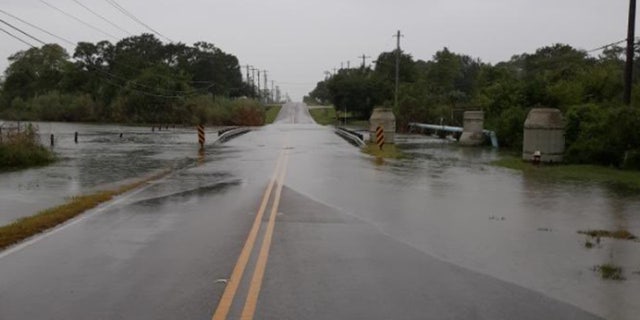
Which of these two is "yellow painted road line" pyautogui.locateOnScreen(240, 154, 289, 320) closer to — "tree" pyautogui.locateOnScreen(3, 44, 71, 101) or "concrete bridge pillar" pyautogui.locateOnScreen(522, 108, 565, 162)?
"concrete bridge pillar" pyautogui.locateOnScreen(522, 108, 565, 162)

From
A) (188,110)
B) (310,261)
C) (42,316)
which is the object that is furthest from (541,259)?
(188,110)

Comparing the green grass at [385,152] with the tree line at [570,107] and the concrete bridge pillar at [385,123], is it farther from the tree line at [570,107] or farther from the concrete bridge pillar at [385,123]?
the tree line at [570,107]

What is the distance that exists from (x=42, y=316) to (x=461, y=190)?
493 inches

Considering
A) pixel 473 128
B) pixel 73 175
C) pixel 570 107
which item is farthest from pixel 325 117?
pixel 73 175

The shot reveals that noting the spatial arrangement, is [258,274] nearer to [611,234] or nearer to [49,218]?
[49,218]

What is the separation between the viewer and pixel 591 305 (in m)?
6.59

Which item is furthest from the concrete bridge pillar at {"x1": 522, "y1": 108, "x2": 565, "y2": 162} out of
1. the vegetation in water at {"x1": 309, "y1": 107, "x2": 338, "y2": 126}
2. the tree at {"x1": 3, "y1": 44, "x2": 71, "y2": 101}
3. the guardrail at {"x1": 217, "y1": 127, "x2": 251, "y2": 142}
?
the tree at {"x1": 3, "y1": 44, "x2": 71, "y2": 101}

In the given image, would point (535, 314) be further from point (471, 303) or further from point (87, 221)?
point (87, 221)

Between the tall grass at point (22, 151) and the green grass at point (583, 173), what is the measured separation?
1748cm

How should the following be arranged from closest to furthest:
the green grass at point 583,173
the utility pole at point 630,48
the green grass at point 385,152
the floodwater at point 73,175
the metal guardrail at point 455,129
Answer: the floodwater at point 73,175, the green grass at point 583,173, the utility pole at point 630,48, the green grass at point 385,152, the metal guardrail at point 455,129

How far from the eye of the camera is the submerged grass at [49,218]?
1012cm

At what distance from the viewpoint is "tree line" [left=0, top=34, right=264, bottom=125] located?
91812 mm

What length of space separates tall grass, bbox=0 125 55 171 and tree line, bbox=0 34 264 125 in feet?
208

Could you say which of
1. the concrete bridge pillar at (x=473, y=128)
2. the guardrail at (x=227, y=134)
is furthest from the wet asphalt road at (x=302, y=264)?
the guardrail at (x=227, y=134)
